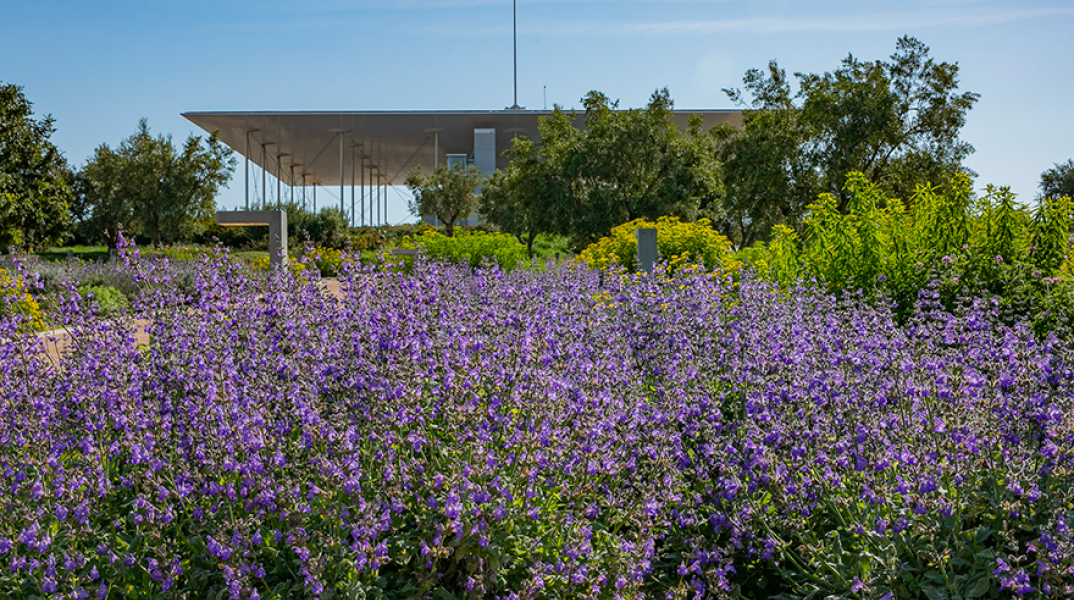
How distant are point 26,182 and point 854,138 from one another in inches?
991

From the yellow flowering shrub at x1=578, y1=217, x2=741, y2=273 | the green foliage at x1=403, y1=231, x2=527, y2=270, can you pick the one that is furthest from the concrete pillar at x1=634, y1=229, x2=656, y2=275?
the green foliage at x1=403, y1=231, x2=527, y2=270

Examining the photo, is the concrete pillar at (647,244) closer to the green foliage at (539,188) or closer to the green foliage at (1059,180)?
the green foliage at (539,188)

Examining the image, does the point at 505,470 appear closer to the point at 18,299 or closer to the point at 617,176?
the point at 18,299

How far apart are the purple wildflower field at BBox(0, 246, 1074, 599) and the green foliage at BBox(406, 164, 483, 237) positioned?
3104 centimetres

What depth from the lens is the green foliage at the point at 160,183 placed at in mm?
38312

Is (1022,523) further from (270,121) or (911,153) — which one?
(270,121)

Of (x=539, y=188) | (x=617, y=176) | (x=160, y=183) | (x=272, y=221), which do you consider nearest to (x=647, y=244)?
(x=617, y=176)

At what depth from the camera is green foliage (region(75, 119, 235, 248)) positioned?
126 ft

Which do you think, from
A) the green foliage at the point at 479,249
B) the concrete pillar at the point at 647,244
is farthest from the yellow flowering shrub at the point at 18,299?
the green foliage at the point at 479,249

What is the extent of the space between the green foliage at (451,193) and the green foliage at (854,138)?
14.7 metres

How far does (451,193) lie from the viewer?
3466 cm

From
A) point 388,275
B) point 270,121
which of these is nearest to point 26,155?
point 270,121

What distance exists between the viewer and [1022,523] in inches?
112

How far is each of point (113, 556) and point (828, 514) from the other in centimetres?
274
